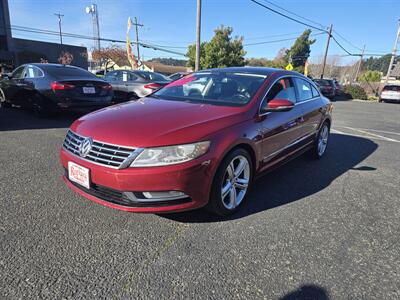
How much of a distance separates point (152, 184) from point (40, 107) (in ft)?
19.5

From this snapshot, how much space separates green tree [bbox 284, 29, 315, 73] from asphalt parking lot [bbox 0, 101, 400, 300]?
54607 millimetres

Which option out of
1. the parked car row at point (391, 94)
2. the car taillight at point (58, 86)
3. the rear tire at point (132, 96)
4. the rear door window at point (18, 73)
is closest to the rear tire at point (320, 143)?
the car taillight at point (58, 86)

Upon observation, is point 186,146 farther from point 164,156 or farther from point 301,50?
point 301,50

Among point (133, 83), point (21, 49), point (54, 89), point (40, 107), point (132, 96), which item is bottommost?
point (40, 107)

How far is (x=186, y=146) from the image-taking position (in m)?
2.28

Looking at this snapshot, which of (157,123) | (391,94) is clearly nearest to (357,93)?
(391,94)

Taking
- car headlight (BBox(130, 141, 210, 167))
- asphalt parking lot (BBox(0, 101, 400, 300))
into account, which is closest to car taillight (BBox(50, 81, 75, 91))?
asphalt parking lot (BBox(0, 101, 400, 300))

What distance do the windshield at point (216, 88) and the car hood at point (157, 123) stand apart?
0.86 feet

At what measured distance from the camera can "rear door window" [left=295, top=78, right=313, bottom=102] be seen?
13.4 feet

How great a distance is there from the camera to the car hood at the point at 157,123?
7.56 ft

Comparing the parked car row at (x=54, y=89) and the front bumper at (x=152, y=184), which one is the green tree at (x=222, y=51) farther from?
the front bumper at (x=152, y=184)

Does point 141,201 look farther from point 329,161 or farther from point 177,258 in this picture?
point 329,161

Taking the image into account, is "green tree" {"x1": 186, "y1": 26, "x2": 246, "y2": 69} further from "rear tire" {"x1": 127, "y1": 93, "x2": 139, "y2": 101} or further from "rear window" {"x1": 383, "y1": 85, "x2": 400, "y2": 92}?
"rear tire" {"x1": 127, "y1": 93, "x2": 139, "y2": 101}

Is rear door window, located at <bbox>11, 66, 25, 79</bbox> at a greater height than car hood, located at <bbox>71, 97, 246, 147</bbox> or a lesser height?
greater
